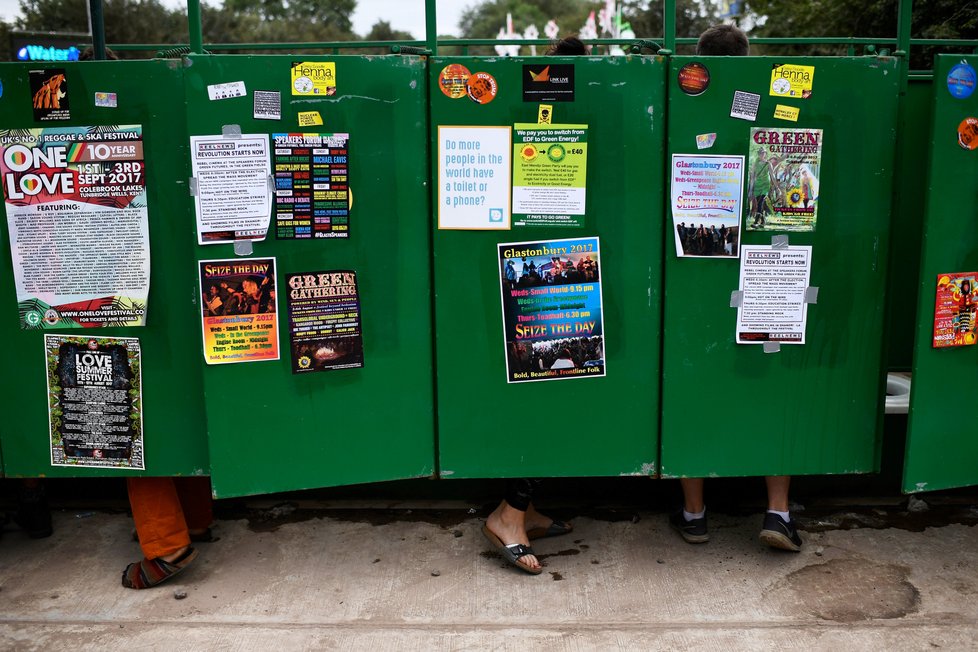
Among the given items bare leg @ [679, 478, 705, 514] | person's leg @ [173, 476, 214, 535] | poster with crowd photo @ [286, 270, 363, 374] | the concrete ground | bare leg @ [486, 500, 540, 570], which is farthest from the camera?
person's leg @ [173, 476, 214, 535]

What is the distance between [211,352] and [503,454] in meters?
1.24

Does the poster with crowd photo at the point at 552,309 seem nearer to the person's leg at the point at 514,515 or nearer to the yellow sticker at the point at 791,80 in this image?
the person's leg at the point at 514,515

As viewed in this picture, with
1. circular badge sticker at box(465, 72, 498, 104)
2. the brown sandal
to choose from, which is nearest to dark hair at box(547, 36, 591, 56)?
circular badge sticker at box(465, 72, 498, 104)

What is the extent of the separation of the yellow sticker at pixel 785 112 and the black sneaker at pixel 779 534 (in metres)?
1.64

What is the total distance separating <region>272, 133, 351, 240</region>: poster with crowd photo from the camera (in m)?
3.16

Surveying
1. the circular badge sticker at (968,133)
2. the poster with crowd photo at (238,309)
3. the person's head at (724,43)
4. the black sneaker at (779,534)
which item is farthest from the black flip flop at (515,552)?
the circular badge sticker at (968,133)

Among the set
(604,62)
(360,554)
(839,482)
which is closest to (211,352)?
(360,554)

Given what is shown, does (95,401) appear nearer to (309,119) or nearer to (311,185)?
(311,185)

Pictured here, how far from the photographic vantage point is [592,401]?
11.2 ft

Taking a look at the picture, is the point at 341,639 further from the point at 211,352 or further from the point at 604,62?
the point at 604,62

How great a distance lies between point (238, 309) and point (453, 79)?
121 cm

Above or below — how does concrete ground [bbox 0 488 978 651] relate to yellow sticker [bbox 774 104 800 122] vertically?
below

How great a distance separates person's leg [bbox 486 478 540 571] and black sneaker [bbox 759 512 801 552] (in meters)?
0.97

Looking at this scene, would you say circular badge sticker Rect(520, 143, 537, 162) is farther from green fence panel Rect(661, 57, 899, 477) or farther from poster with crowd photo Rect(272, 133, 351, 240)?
poster with crowd photo Rect(272, 133, 351, 240)
